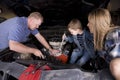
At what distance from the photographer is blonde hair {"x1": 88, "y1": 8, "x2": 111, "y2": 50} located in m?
2.08

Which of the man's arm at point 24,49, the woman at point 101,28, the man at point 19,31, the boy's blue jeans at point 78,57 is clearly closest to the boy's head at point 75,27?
the boy's blue jeans at point 78,57

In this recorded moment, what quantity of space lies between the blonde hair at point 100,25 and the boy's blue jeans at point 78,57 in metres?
0.59

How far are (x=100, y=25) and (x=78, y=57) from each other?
866 millimetres

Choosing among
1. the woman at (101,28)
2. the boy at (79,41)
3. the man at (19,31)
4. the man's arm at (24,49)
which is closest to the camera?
the woman at (101,28)

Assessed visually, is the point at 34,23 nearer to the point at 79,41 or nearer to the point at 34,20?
the point at 34,20

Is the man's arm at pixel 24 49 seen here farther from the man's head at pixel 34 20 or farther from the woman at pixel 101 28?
the woman at pixel 101 28

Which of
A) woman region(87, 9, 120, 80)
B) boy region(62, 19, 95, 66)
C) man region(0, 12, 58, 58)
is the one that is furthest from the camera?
boy region(62, 19, 95, 66)

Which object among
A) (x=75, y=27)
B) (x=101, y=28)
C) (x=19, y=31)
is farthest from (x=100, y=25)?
(x=19, y=31)

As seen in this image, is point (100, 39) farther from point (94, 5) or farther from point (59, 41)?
point (94, 5)

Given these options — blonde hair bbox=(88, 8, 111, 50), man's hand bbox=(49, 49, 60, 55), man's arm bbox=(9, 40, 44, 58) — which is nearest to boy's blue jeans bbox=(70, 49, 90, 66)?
man's hand bbox=(49, 49, 60, 55)

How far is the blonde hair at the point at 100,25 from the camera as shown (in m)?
2.08

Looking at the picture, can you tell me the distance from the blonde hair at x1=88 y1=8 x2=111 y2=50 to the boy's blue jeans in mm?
587

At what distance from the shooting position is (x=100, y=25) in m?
2.09

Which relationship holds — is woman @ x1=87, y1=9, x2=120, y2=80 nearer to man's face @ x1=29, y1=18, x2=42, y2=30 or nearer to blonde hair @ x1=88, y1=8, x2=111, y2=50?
blonde hair @ x1=88, y1=8, x2=111, y2=50
